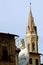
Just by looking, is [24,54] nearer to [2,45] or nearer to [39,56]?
[2,45]

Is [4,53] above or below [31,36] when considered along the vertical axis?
below

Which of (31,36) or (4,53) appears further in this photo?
(31,36)

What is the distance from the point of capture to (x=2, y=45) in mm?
49406

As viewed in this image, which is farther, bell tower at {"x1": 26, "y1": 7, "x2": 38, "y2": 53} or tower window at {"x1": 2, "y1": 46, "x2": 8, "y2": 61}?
bell tower at {"x1": 26, "y1": 7, "x2": 38, "y2": 53}

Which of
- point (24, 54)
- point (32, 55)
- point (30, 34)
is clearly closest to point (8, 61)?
point (24, 54)

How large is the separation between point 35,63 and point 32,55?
1.46 meters

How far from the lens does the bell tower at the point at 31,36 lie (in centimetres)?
8172

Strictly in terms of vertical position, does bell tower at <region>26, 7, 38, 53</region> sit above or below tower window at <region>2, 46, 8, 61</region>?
above

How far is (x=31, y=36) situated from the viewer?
271 feet

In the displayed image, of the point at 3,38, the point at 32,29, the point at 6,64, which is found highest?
the point at 32,29

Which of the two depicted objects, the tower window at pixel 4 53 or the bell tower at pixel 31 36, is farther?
the bell tower at pixel 31 36

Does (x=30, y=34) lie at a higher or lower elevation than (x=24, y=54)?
higher

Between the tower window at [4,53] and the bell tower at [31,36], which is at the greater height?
the bell tower at [31,36]

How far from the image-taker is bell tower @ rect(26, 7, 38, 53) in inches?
3218
